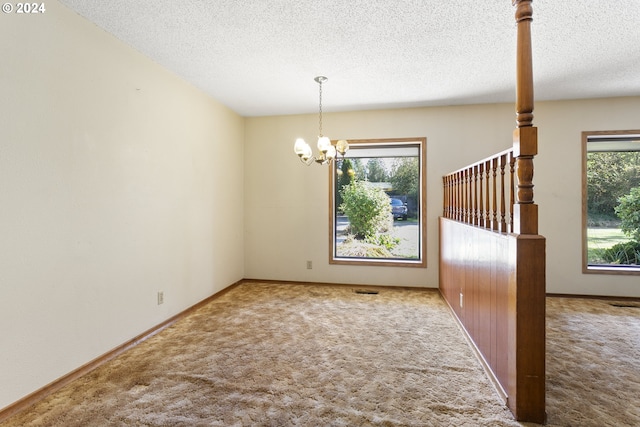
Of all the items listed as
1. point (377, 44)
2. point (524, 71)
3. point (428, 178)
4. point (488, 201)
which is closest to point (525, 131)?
point (524, 71)

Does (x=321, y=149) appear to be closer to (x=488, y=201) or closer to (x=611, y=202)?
(x=488, y=201)

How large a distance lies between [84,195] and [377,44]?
2.60 metres

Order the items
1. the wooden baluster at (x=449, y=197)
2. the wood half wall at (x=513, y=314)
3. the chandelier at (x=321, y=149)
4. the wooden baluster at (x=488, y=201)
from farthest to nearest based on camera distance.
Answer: the wooden baluster at (x=449, y=197), the chandelier at (x=321, y=149), the wooden baluster at (x=488, y=201), the wood half wall at (x=513, y=314)

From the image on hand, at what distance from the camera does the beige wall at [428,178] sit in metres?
4.11

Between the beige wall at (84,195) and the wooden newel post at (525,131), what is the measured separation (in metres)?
2.87

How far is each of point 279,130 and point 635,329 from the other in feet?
15.5

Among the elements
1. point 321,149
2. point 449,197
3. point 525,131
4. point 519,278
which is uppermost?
point 321,149

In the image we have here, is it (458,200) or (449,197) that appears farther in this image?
(449,197)

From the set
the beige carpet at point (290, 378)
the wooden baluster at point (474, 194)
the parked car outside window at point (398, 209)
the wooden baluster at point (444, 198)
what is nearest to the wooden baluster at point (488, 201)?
the wooden baluster at point (474, 194)

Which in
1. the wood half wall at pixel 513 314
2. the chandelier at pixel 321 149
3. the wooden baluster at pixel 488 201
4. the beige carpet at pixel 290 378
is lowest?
the beige carpet at pixel 290 378

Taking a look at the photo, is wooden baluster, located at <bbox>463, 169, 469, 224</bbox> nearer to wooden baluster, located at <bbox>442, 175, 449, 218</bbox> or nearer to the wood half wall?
the wood half wall

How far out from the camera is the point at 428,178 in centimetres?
443

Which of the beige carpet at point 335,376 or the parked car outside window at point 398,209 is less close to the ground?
the parked car outside window at point 398,209

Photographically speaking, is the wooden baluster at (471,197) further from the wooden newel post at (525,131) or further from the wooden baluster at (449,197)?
the wooden newel post at (525,131)
